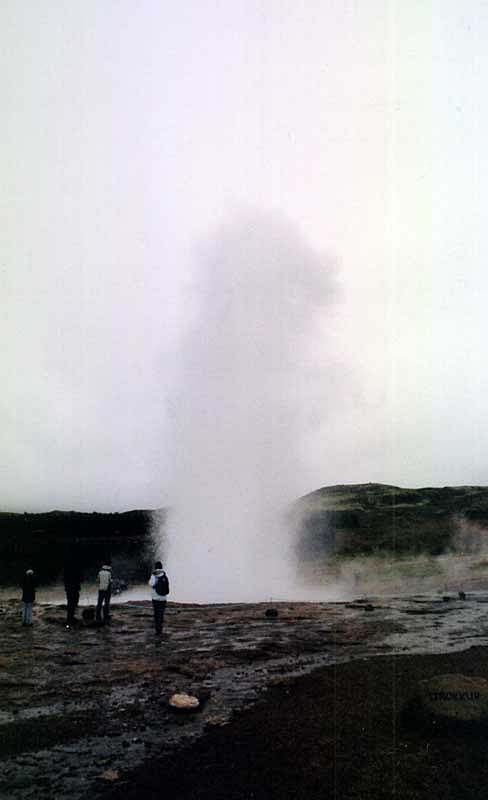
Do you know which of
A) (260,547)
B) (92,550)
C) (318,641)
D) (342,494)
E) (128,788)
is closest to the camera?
(128,788)

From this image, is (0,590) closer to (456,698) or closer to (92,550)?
(456,698)

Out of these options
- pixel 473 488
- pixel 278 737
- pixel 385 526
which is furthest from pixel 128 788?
pixel 473 488

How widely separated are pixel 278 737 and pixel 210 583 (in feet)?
77.5

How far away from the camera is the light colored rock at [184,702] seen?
9.04m

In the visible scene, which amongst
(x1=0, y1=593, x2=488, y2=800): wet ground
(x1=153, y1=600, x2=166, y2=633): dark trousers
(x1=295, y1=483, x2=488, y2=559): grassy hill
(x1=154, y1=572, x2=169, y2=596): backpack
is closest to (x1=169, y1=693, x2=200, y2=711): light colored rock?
(x1=0, y1=593, x2=488, y2=800): wet ground

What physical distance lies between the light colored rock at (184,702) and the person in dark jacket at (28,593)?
9187mm

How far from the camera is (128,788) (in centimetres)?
634

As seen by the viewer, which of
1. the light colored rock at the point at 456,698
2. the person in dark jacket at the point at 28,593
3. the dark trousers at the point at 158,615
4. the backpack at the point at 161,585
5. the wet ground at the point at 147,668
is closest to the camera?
the wet ground at the point at 147,668

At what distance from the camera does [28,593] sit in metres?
17.2

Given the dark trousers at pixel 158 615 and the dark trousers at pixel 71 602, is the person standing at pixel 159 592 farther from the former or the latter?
the dark trousers at pixel 71 602

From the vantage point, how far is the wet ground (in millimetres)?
7301

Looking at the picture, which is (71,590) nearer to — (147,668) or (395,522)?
(147,668)

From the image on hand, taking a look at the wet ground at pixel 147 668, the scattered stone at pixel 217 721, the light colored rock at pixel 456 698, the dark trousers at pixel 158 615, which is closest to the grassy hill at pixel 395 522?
the wet ground at pixel 147 668

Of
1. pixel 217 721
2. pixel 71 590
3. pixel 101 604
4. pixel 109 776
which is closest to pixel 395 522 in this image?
pixel 101 604
